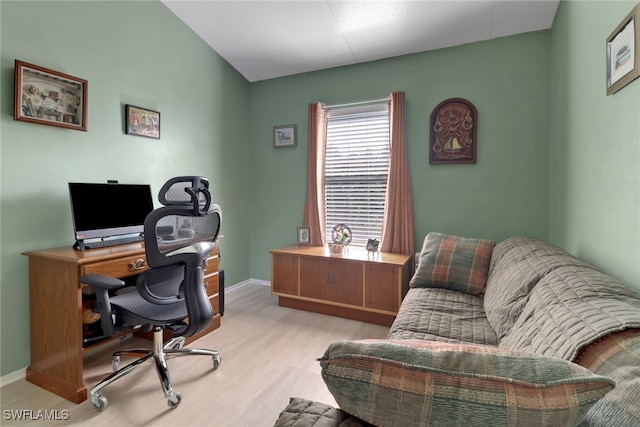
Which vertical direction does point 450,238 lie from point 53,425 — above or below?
above

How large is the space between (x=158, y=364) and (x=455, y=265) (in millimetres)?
2073

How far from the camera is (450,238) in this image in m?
2.59

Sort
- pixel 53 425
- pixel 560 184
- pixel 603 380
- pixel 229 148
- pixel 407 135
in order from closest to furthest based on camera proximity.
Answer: pixel 603 380 → pixel 53 425 → pixel 560 184 → pixel 407 135 → pixel 229 148

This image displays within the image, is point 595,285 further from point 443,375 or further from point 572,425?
point 443,375

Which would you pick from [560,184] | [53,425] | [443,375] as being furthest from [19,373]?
[560,184]

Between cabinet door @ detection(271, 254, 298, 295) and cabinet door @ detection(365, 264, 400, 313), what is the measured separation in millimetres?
764

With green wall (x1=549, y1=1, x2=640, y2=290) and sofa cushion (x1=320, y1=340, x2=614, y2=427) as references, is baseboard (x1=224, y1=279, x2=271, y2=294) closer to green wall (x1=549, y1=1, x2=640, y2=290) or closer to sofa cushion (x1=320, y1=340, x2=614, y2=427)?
green wall (x1=549, y1=1, x2=640, y2=290)

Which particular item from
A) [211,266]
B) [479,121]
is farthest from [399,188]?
[211,266]

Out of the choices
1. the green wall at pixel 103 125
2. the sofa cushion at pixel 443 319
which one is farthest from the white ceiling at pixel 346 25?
the sofa cushion at pixel 443 319

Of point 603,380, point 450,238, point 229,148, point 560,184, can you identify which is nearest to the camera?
point 603,380

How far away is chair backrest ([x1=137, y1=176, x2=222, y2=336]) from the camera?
167cm

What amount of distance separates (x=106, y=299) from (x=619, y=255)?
2.46 m

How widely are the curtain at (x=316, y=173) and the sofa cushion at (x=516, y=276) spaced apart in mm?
1919

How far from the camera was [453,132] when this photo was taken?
3.05 m
